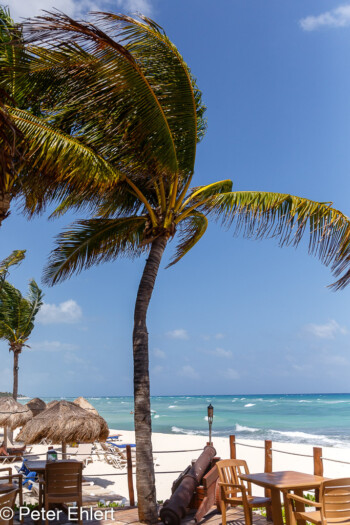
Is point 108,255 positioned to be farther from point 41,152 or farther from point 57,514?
point 57,514

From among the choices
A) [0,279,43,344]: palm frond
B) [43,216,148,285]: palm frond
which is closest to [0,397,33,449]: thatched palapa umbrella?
[0,279,43,344]: palm frond

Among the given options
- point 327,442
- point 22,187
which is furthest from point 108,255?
point 327,442

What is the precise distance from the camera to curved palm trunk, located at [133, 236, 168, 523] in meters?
6.39

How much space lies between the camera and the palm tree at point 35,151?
5.47 m

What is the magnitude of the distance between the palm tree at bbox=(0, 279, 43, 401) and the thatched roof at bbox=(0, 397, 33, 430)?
4.81m

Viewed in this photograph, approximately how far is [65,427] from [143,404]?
5.72 metres

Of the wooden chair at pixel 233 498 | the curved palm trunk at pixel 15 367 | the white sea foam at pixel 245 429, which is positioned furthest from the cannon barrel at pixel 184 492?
the white sea foam at pixel 245 429

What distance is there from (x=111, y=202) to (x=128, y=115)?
77.7 inches

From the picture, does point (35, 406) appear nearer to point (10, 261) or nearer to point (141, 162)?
point (10, 261)

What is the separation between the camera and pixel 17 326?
23.5 meters

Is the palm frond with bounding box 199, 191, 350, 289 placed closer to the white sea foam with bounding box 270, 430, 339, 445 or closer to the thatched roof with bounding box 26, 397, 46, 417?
the thatched roof with bounding box 26, 397, 46, 417

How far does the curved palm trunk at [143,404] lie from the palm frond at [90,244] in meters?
0.84

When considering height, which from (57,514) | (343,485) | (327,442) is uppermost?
(343,485)

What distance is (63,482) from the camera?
625 centimetres
